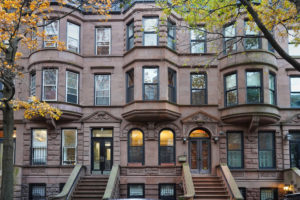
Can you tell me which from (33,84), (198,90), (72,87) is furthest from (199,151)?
(33,84)

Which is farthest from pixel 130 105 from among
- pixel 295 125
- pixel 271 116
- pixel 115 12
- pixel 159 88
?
pixel 295 125

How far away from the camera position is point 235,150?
2091 cm

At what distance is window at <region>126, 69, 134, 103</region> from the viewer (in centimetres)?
2120

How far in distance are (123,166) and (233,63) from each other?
29.8 feet

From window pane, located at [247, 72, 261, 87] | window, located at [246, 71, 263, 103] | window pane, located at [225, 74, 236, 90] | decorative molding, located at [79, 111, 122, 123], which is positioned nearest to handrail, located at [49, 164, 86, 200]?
decorative molding, located at [79, 111, 122, 123]

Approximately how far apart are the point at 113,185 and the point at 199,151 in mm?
6020

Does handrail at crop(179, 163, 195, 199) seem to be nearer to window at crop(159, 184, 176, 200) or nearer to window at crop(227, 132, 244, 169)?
window at crop(159, 184, 176, 200)

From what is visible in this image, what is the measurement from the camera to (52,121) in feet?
66.8

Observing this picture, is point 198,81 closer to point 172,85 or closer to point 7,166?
point 172,85

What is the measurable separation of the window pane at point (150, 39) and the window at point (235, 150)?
24.0ft

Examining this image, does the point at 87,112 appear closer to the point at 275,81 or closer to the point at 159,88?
the point at 159,88

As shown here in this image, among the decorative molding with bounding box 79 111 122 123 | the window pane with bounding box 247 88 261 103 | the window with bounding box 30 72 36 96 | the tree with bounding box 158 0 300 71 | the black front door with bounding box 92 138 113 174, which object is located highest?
the tree with bounding box 158 0 300 71

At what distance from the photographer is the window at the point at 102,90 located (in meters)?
21.8

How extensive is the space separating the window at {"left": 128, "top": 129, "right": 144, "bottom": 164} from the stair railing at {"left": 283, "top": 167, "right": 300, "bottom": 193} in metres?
8.49
